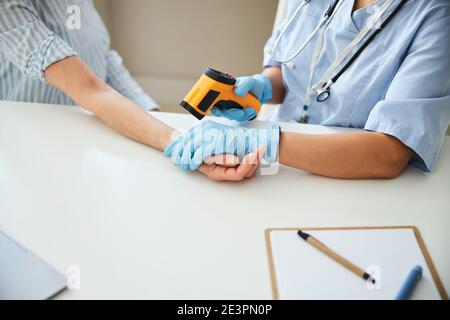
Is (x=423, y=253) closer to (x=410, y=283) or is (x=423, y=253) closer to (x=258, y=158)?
(x=410, y=283)

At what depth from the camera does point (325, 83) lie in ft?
A: 3.14

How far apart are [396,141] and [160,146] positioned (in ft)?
1.73

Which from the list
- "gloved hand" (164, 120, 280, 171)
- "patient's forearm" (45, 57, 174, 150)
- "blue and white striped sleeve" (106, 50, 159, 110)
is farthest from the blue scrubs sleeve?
"blue and white striped sleeve" (106, 50, 159, 110)

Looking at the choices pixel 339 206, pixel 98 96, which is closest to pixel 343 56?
pixel 339 206

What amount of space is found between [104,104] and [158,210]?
0.36 metres

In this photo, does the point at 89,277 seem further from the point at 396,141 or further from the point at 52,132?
the point at 396,141

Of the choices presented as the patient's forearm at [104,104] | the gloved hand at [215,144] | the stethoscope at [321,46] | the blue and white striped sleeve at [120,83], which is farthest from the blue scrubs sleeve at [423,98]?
the blue and white striped sleeve at [120,83]

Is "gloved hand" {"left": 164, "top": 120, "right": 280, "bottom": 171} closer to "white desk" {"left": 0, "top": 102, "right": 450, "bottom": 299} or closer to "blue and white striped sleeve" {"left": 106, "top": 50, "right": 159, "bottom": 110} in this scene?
"white desk" {"left": 0, "top": 102, "right": 450, "bottom": 299}

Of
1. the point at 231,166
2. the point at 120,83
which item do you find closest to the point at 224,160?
the point at 231,166

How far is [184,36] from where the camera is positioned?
1784mm

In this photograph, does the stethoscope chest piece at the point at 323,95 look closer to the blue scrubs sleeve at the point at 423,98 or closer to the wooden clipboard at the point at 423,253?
the blue scrubs sleeve at the point at 423,98

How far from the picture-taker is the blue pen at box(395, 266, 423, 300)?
556 mm

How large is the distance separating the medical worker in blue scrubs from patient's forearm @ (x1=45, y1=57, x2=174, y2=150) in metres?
0.09
